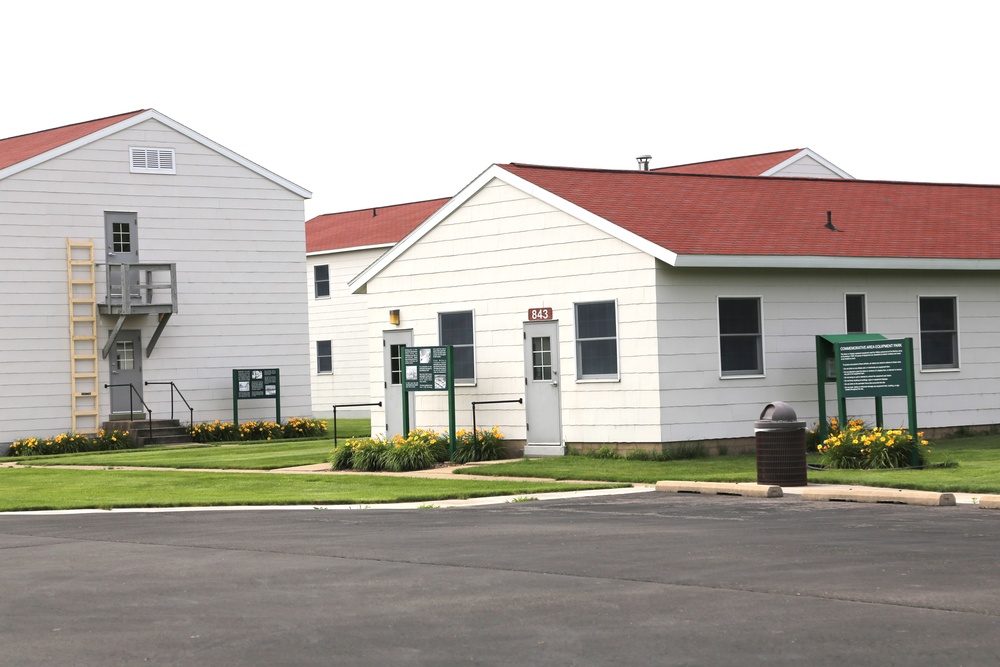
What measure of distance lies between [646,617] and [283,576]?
3.43 m

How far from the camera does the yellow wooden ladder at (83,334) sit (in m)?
34.3

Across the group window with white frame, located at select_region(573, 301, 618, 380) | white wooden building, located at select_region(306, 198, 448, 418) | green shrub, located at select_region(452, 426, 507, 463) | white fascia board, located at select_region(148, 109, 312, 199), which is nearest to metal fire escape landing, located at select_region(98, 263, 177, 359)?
white fascia board, located at select_region(148, 109, 312, 199)

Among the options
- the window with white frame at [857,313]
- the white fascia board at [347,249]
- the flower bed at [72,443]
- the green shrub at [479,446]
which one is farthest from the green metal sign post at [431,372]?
the white fascia board at [347,249]

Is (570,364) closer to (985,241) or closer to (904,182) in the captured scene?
(985,241)

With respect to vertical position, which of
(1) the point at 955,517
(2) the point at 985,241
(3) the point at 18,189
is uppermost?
(3) the point at 18,189

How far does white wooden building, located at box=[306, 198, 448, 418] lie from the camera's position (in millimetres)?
48375

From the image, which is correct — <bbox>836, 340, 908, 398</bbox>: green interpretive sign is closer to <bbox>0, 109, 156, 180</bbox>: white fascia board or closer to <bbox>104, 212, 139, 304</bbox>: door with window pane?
<bbox>104, 212, 139, 304</bbox>: door with window pane

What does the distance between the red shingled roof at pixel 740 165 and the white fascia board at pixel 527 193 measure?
46.1 feet

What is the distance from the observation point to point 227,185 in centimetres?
3706

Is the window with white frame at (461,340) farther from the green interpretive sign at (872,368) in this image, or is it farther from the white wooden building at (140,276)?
the white wooden building at (140,276)

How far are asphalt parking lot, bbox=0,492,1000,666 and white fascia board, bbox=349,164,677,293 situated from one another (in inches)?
295

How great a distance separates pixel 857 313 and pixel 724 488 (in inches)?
324

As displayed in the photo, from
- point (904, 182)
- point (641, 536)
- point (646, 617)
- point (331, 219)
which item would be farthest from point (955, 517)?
point (331, 219)

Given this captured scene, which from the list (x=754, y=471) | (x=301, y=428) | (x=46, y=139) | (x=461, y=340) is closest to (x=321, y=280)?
(x=301, y=428)
